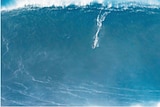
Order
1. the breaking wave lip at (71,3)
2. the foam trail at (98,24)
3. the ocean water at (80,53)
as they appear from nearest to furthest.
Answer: the ocean water at (80,53)
the foam trail at (98,24)
the breaking wave lip at (71,3)

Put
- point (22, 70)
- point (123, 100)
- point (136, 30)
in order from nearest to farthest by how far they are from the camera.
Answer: point (123, 100)
point (22, 70)
point (136, 30)

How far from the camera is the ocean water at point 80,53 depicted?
1777 cm

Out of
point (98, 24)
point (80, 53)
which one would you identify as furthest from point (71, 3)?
point (80, 53)

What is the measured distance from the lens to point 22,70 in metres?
18.8

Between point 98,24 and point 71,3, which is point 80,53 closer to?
point 98,24

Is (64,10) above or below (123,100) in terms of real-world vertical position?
above

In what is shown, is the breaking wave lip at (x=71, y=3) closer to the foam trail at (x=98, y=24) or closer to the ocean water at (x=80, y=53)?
the ocean water at (x=80, y=53)

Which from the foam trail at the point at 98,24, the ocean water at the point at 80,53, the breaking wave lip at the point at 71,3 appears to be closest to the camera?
the ocean water at the point at 80,53

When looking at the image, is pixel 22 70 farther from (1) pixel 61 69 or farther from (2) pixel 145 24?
(2) pixel 145 24

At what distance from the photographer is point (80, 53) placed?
63.4ft

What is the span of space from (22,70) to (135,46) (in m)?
4.95

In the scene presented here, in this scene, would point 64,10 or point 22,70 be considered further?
point 64,10

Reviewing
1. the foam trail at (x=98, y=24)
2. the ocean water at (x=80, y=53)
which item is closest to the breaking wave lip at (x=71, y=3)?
the ocean water at (x=80, y=53)

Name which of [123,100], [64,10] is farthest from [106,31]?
[123,100]
